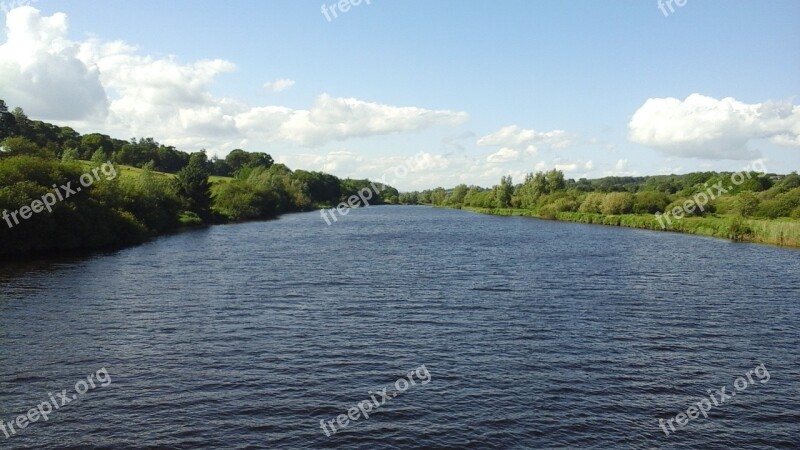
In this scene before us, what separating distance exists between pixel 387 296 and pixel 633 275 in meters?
22.4

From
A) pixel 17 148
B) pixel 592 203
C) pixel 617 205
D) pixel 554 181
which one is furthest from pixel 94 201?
pixel 554 181

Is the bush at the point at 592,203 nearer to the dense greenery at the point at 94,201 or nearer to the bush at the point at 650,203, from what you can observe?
the bush at the point at 650,203

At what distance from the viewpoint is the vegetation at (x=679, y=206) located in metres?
81.2

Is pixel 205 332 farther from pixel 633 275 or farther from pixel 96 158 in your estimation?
pixel 96 158

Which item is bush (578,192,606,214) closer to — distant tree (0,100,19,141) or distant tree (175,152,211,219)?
distant tree (175,152,211,219)

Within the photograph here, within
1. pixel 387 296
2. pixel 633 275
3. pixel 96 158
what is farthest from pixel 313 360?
pixel 96 158

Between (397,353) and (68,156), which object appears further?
(68,156)

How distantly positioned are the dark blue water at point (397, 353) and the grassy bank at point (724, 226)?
2780 cm

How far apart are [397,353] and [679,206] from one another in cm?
10572

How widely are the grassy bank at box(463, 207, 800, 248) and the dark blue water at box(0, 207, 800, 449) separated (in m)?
27.8

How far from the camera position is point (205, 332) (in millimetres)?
28562

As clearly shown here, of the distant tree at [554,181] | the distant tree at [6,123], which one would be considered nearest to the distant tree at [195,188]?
the distant tree at [6,123]

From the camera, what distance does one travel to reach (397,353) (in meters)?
25.5

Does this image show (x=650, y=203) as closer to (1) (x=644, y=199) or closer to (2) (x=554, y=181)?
(1) (x=644, y=199)
